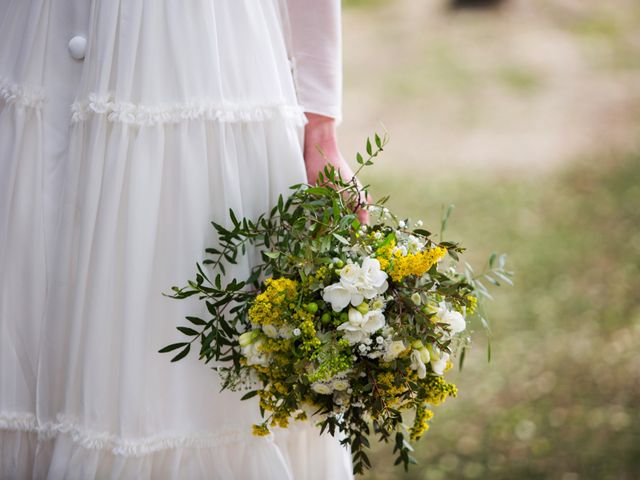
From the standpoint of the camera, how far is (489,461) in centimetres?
318

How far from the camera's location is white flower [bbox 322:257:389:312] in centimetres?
137

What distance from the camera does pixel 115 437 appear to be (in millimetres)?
1439

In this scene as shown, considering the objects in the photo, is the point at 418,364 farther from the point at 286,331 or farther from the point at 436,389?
the point at 286,331

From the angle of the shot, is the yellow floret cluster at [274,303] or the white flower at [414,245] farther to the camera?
the white flower at [414,245]

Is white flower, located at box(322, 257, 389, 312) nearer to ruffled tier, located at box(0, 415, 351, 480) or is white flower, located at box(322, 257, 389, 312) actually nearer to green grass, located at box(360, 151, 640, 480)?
ruffled tier, located at box(0, 415, 351, 480)

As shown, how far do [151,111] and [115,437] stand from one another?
0.62 meters

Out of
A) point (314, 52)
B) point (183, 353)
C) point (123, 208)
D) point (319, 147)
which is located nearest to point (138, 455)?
point (183, 353)

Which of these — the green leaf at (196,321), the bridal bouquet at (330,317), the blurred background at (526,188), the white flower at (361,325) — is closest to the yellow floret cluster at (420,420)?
the bridal bouquet at (330,317)

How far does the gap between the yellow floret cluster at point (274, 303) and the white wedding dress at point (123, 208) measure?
145mm

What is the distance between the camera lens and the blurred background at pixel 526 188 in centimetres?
339

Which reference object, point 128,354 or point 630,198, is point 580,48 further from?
point 128,354

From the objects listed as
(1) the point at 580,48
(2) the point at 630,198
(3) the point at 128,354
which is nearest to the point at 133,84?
(3) the point at 128,354

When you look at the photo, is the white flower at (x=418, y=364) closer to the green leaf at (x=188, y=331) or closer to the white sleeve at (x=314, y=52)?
the green leaf at (x=188, y=331)

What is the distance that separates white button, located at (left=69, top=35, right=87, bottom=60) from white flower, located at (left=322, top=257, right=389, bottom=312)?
665 millimetres
